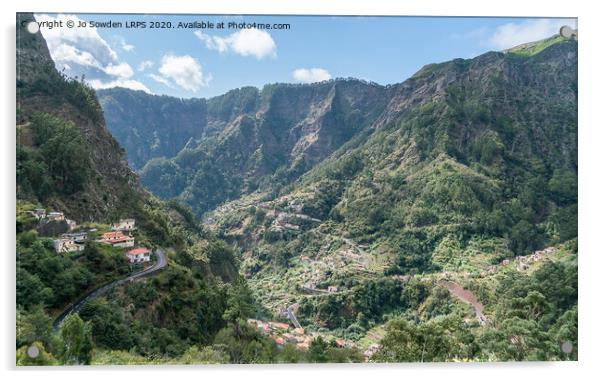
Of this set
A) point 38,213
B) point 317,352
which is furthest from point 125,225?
point 317,352

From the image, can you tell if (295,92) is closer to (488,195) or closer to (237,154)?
(237,154)

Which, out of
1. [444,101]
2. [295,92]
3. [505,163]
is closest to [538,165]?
[505,163]

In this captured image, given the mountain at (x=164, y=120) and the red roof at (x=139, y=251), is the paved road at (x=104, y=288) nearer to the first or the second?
the red roof at (x=139, y=251)

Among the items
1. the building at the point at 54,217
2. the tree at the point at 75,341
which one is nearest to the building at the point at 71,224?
the building at the point at 54,217

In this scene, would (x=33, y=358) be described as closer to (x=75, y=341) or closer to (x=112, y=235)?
(x=75, y=341)

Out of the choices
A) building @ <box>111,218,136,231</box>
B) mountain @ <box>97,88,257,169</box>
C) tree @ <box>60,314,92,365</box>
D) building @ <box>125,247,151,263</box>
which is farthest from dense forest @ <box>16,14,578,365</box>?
mountain @ <box>97,88,257,169</box>

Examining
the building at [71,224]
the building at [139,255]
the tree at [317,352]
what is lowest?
the tree at [317,352]
